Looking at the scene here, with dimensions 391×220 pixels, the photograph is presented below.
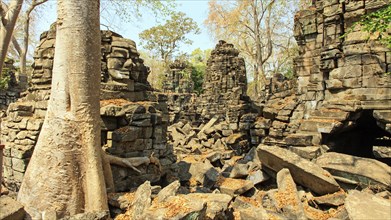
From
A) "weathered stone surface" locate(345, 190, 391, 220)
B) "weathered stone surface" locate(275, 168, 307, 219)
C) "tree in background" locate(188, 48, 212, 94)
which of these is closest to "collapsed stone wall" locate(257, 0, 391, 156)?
"weathered stone surface" locate(275, 168, 307, 219)

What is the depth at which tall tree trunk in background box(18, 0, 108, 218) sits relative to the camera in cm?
419

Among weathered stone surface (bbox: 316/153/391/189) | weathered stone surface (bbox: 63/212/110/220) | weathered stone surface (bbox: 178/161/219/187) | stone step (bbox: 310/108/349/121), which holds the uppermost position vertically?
stone step (bbox: 310/108/349/121)

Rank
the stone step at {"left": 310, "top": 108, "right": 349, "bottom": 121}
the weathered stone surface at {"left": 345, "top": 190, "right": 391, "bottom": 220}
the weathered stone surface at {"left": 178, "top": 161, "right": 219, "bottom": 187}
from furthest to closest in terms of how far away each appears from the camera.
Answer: the weathered stone surface at {"left": 178, "top": 161, "right": 219, "bottom": 187} < the stone step at {"left": 310, "top": 108, "right": 349, "bottom": 121} < the weathered stone surface at {"left": 345, "top": 190, "right": 391, "bottom": 220}

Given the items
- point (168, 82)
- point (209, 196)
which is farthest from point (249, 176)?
point (168, 82)

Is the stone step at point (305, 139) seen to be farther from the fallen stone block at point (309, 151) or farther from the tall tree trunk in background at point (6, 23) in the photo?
the tall tree trunk in background at point (6, 23)

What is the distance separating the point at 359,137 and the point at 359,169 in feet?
11.8

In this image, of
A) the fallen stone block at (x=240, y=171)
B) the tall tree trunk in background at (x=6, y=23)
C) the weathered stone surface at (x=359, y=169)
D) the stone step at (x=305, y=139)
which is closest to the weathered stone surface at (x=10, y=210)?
the fallen stone block at (x=240, y=171)

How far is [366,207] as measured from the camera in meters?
3.22

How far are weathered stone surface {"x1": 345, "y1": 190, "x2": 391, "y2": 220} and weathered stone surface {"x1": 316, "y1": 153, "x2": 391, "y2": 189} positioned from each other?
2.58 ft

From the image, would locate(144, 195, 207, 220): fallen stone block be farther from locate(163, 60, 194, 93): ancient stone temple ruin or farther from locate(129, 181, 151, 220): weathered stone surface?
locate(163, 60, 194, 93): ancient stone temple ruin

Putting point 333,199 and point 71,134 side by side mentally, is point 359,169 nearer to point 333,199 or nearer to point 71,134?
point 333,199

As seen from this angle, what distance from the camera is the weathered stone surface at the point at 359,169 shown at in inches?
163

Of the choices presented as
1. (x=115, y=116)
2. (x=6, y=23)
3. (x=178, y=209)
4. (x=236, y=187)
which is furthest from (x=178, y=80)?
(x=178, y=209)

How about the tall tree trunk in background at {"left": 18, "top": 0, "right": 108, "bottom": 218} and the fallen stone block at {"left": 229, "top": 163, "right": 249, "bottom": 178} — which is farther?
the fallen stone block at {"left": 229, "top": 163, "right": 249, "bottom": 178}
